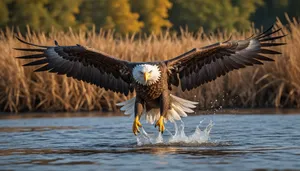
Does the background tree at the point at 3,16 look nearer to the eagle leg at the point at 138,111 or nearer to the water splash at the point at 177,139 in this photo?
the eagle leg at the point at 138,111

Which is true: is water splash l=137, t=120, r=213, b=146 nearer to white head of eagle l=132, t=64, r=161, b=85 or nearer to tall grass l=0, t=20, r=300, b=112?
white head of eagle l=132, t=64, r=161, b=85

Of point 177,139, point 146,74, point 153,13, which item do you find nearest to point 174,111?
point 177,139

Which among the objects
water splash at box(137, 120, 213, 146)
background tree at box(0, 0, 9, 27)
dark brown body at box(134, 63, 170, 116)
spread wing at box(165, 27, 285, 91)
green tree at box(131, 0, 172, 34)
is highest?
green tree at box(131, 0, 172, 34)

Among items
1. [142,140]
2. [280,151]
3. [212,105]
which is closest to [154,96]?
[142,140]

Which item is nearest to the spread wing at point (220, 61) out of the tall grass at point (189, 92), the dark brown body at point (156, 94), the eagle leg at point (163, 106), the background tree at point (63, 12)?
the dark brown body at point (156, 94)

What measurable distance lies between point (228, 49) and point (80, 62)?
2.20 meters

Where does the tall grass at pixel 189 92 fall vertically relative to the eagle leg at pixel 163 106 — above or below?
above

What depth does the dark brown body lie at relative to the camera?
1179 centimetres

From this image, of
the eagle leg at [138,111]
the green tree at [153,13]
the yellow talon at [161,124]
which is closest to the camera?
the yellow talon at [161,124]

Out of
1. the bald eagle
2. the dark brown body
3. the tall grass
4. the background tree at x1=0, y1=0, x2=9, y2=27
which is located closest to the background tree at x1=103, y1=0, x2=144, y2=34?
the background tree at x1=0, y1=0, x2=9, y2=27

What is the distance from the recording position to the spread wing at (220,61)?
480 inches

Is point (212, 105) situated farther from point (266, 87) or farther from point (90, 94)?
point (90, 94)

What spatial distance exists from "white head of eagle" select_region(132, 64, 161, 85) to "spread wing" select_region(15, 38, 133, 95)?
2.19 ft

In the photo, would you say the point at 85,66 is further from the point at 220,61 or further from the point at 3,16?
the point at 3,16
